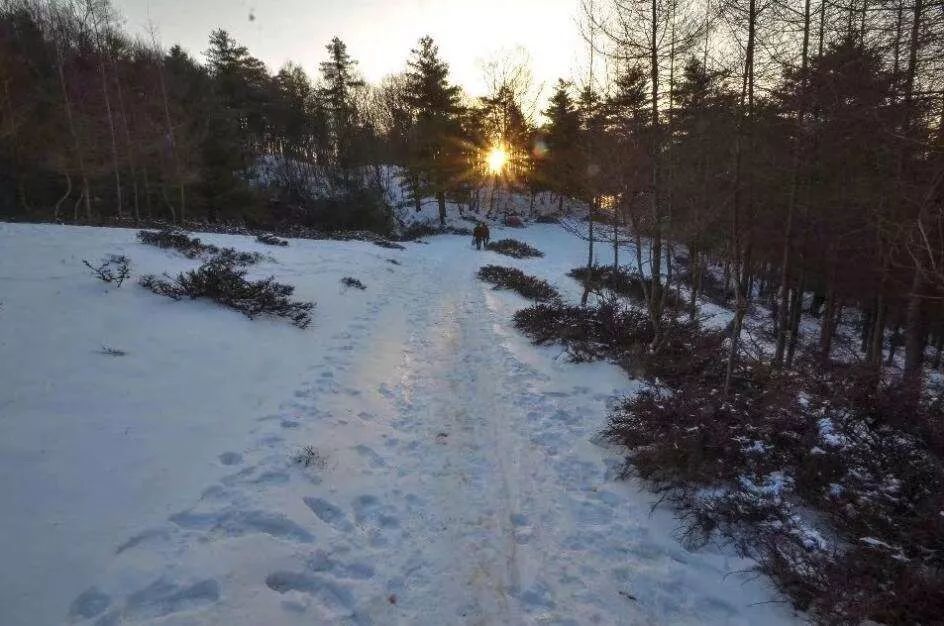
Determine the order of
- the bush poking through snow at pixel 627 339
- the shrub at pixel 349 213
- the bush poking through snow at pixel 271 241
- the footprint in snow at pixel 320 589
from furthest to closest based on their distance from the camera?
the shrub at pixel 349 213 < the bush poking through snow at pixel 271 241 < the bush poking through snow at pixel 627 339 < the footprint in snow at pixel 320 589

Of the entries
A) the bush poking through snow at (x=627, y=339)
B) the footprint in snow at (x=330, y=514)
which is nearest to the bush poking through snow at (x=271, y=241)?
the bush poking through snow at (x=627, y=339)

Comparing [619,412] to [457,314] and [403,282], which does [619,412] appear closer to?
[457,314]

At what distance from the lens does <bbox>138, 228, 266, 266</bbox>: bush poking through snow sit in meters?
9.95

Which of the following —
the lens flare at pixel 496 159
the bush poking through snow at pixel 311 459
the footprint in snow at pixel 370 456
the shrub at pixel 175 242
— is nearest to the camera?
the bush poking through snow at pixel 311 459

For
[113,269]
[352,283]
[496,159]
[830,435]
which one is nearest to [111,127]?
[352,283]

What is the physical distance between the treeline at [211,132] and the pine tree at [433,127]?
0.10m

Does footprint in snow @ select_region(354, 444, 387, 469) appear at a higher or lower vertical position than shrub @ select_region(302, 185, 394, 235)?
lower

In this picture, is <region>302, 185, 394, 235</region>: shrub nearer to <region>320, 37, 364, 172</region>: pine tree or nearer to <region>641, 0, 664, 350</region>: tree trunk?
<region>320, 37, 364, 172</region>: pine tree

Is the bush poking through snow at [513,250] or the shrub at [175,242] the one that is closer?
the shrub at [175,242]

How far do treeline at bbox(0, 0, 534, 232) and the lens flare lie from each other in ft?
2.55

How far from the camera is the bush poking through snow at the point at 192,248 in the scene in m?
9.95

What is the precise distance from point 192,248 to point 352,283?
146 inches

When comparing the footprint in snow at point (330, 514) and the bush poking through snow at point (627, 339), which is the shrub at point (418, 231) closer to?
the bush poking through snow at point (627, 339)

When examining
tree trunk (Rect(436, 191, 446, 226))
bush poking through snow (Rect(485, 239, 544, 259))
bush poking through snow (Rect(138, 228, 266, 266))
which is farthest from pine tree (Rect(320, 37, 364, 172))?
bush poking through snow (Rect(138, 228, 266, 266))
